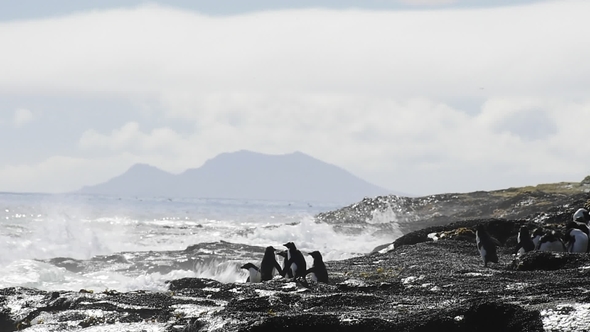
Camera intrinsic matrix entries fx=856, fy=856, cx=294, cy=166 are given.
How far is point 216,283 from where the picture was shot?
1780 cm

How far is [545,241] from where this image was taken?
22.4m

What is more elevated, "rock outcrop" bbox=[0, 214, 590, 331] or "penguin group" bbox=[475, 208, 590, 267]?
"penguin group" bbox=[475, 208, 590, 267]

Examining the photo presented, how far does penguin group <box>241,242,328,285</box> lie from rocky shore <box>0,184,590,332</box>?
1.55ft

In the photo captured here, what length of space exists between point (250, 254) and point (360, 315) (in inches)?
899

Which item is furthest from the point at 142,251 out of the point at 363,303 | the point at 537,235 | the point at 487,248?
the point at 363,303

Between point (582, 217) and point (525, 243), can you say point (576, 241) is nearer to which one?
point (525, 243)

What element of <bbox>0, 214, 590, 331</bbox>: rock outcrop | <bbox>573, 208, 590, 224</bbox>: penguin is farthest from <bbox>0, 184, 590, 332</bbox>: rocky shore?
<bbox>573, 208, 590, 224</bbox>: penguin

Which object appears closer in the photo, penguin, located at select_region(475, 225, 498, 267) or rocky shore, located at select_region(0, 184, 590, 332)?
rocky shore, located at select_region(0, 184, 590, 332)

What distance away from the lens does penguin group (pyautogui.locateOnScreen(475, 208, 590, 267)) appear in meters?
21.2

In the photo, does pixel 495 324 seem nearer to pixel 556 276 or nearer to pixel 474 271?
pixel 556 276

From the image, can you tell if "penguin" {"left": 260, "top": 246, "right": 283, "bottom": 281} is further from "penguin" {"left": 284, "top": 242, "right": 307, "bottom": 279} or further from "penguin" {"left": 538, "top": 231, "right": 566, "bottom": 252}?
"penguin" {"left": 538, "top": 231, "right": 566, "bottom": 252}

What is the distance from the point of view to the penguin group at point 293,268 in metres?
18.8

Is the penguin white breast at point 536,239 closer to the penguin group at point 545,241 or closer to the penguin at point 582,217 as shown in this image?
the penguin group at point 545,241

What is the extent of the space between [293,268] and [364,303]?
21.6 feet
